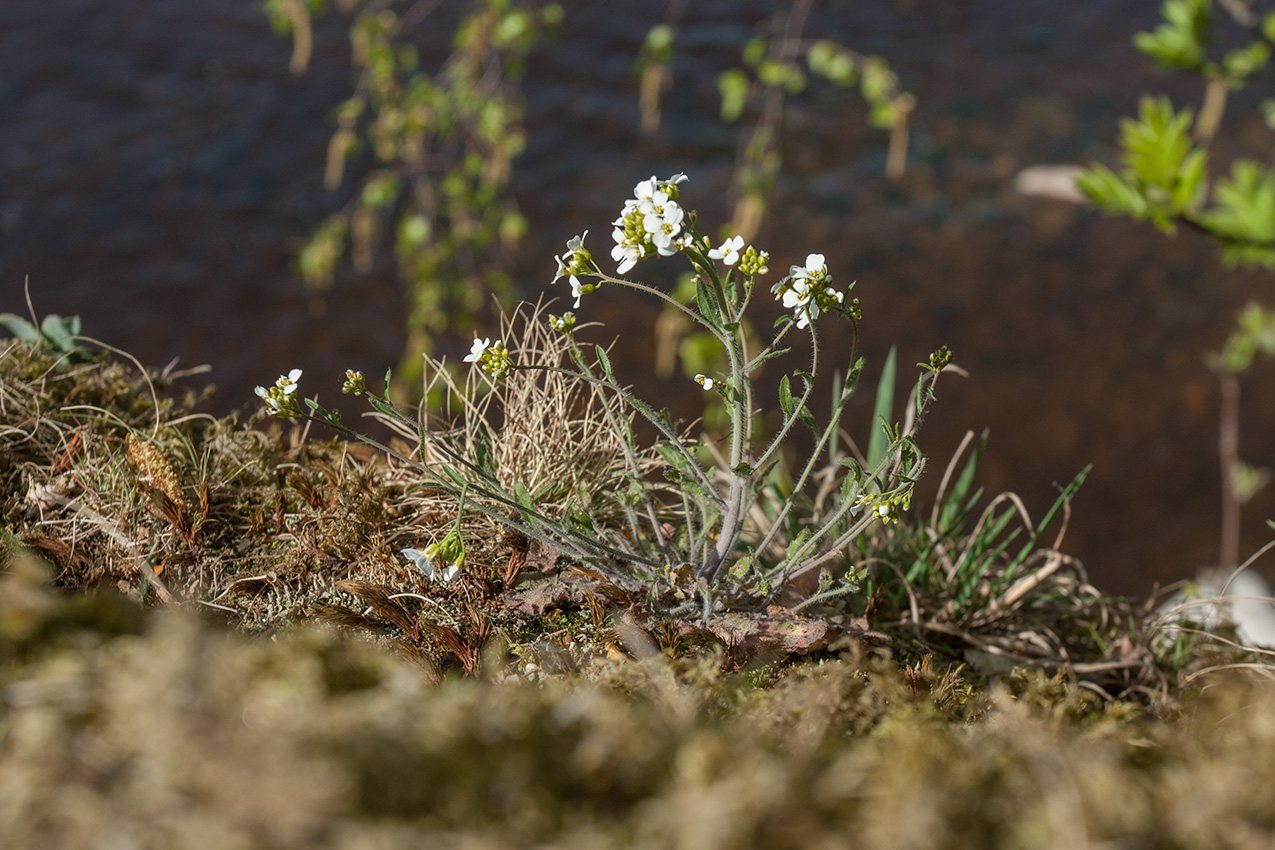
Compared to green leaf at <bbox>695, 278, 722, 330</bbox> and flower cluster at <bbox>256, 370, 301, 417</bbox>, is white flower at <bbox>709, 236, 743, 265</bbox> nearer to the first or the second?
green leaf at <bbox>695, 278, 722, 330</bbox>

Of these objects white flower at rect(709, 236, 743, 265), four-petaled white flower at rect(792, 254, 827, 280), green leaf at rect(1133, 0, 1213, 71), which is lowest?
four-petaled white flower at rect(792, 254, 827, 280)

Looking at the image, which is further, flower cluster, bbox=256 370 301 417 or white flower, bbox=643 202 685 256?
flower cluster, bbox=256 370 301 417

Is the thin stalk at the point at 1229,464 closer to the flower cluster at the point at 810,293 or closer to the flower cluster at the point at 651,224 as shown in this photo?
the flower cluster at the point at 810,293

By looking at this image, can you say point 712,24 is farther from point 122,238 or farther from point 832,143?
point 122,238

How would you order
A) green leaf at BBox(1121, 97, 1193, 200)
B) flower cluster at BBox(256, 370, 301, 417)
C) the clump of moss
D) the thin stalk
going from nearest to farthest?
the clump of moss, flower cluster at BBox(256, 370, 301, 417), green leaf at BBox(1121, 97, 1193, 200), the thin stalk

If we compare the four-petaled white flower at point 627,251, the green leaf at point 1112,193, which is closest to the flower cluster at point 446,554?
the four-petaled white flower at point 627,251

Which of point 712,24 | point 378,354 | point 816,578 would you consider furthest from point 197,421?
point 712,24

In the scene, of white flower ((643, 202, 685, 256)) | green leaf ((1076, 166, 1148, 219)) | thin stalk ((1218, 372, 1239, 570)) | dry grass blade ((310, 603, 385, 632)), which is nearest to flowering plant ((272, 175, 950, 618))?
white flower ((643, 202, 685, 256))
